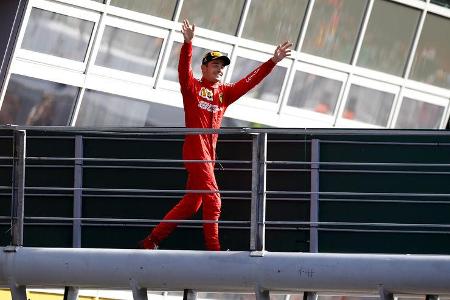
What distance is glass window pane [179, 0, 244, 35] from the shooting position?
1608 cm

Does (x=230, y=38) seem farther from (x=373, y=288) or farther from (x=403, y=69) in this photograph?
(x=373, y=288)

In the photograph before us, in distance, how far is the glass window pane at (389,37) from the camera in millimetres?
17562

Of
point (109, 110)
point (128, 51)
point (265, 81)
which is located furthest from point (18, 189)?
point (265, 81)

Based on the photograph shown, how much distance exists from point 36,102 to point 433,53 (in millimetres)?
5508

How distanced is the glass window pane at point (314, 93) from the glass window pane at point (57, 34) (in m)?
2.99

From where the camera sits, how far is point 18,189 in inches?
445

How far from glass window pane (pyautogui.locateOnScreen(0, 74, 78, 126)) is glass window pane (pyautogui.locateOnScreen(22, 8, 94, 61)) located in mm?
348

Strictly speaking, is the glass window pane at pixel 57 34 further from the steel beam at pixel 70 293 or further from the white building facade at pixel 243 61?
the steel beam at pixel 70 293

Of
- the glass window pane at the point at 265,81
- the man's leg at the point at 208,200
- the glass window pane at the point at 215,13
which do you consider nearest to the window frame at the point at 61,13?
the glass window pane at the point at 215,13

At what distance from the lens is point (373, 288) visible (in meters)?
10.8

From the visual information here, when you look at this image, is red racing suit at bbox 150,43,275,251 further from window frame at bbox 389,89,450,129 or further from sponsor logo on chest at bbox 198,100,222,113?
window frame at bbox 389,89,450,129

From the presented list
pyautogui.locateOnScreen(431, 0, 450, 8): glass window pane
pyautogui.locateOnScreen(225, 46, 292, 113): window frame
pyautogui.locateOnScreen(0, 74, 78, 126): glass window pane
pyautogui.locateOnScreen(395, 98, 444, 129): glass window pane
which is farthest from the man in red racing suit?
pyautogui.locateOnScreen(395, 98, 444, 129): glass window pane

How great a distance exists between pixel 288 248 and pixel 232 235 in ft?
1.63

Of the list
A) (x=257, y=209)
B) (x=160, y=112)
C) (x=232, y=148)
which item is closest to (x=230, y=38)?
(x=160, y=112)
